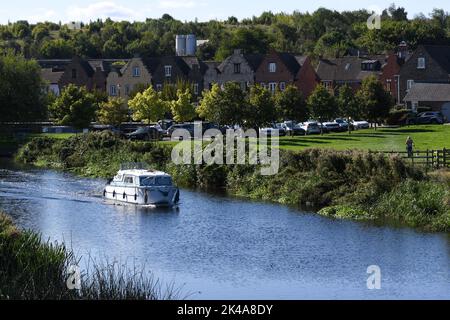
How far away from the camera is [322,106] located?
8856 cm

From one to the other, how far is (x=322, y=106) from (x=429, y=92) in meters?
20.7

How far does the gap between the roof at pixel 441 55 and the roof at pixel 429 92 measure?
7330 mm

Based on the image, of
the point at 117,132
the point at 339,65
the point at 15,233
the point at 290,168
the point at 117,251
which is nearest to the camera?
the point at 15,233

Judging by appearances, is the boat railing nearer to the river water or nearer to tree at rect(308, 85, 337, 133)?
the river water

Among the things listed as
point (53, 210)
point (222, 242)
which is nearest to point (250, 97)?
point (53, 210)

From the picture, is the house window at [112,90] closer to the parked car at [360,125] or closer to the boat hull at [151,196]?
the parked car at [360,125]

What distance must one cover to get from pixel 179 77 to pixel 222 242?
7783 cm

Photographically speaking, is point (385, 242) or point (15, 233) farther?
point (385, 242)

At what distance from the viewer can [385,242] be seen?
47.2m

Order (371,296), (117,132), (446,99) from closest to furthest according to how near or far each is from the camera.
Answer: (371,296), (117,132), (446,99)

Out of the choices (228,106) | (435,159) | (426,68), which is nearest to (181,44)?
(426,68)

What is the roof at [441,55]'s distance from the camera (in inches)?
4488

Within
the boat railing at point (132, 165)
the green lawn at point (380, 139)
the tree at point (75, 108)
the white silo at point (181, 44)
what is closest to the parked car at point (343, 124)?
the green lawn at point (380, 139)
